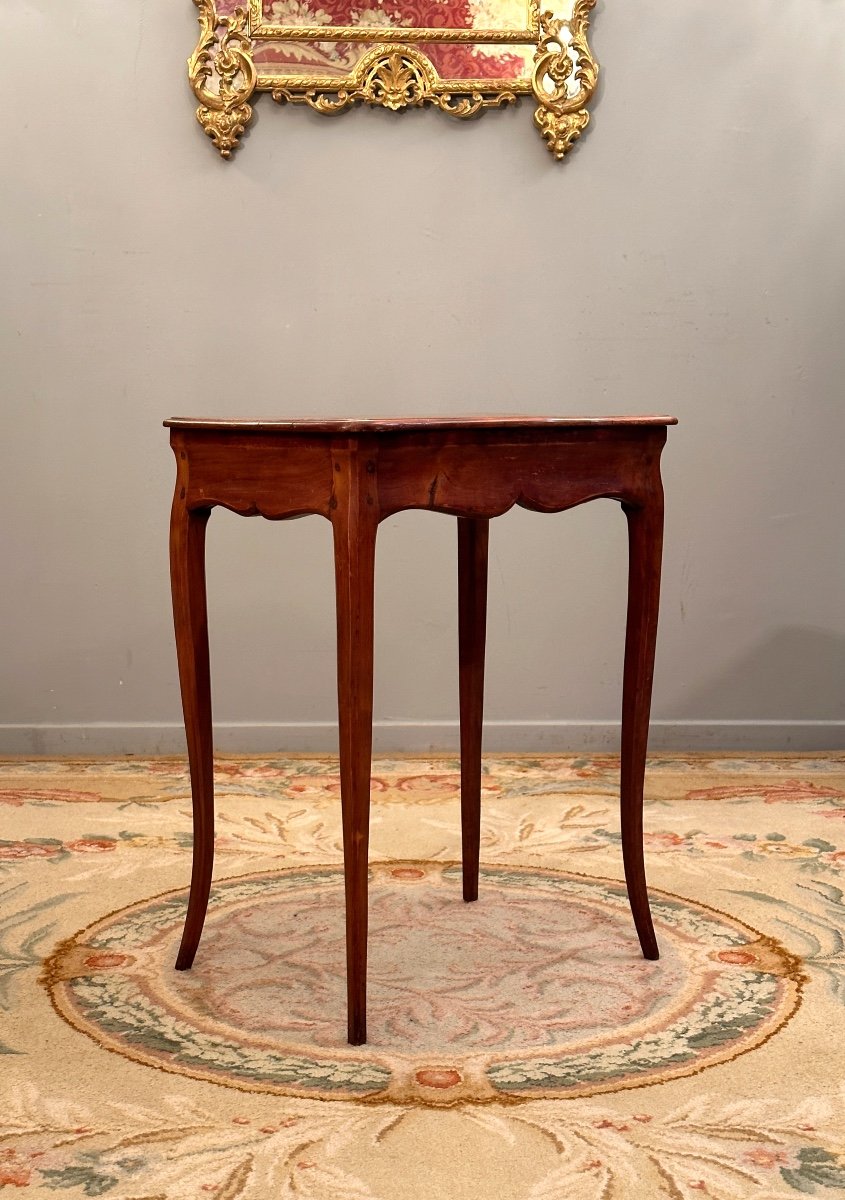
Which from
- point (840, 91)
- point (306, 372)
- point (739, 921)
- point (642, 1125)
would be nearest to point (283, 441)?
point (642, 1125)

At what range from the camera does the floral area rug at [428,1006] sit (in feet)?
4.42

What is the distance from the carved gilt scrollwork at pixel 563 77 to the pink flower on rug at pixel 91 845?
75.4 inches

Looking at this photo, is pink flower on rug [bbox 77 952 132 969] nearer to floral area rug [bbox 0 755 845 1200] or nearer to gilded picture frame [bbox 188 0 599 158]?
floral area rug [bbox 0 755 845 1200]

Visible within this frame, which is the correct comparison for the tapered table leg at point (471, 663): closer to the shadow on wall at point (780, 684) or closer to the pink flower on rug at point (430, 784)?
the pink flower on rug at point (430, 784)

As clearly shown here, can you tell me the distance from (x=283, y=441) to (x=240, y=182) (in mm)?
1722

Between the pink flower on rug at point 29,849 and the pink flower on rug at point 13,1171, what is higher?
the pink flower on rug at point 29,849

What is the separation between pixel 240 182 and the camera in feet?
10.3

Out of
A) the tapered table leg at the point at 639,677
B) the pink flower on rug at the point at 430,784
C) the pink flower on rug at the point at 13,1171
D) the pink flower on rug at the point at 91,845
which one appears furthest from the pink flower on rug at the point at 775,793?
the pink flower on rug at the point at 13,1171

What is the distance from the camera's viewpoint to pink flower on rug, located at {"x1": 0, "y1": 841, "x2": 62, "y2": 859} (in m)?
2.41

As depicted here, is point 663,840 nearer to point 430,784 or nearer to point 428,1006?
point 430,784

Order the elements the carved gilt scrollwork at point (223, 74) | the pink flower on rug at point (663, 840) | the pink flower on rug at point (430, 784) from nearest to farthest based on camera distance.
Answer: the pink flower on rug at point (663, 840)
the pink flower on rug at point (430, 784)
the carved gilt scrollwork at point (223, 74)

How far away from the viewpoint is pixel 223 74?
3086 millimetres

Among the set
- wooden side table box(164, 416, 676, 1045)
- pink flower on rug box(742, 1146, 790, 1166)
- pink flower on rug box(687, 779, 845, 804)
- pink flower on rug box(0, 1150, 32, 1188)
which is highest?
wooden side table box(164, 416, 676, 1045)

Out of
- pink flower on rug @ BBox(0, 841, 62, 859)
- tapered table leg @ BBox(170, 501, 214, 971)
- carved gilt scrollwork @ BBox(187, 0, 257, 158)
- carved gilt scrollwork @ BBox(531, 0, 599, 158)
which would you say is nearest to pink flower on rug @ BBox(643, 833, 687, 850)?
tapered table leg @ BBox(170, 501, 214, 971)
